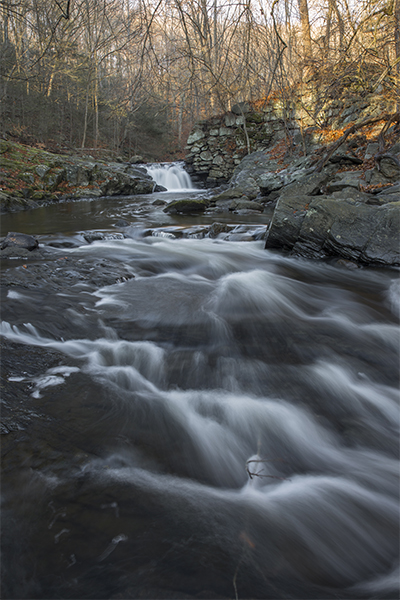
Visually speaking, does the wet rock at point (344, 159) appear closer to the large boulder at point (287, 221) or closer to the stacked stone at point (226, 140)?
the large boulder at point (287, 221)

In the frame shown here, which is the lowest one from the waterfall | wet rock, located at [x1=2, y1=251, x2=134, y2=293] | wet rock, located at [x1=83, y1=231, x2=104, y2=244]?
wet rock, located at [x1=2, y1=251, x2=134, y2=293]

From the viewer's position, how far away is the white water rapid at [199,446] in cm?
140

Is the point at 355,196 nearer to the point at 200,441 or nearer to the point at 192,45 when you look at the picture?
the point at 192,45

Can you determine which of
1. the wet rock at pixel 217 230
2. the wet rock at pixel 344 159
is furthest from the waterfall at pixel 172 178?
the wet rock at pixel 217 230

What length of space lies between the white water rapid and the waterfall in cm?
1573

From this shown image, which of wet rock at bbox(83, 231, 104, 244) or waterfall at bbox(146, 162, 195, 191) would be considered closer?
wet rock at bbox(83, 231, 104, 244)

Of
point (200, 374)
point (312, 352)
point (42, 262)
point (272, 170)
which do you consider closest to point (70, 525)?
point (200, 374)

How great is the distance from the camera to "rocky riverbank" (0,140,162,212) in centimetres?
1242

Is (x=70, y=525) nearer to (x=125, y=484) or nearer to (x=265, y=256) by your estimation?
(x=125, y=484)

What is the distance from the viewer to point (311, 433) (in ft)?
7.72

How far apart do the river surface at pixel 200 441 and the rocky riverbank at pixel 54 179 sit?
9.34 metres

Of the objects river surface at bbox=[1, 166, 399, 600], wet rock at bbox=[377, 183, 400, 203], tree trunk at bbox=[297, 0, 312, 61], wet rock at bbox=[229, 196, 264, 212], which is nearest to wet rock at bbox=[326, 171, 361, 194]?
wet rock at bbox=[377, 183, 400, 203]

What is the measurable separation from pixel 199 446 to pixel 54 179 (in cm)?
1451

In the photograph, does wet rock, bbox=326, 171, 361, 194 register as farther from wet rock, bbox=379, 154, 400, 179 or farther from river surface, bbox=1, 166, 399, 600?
river surface, bbox=1, 166, 399, 600
